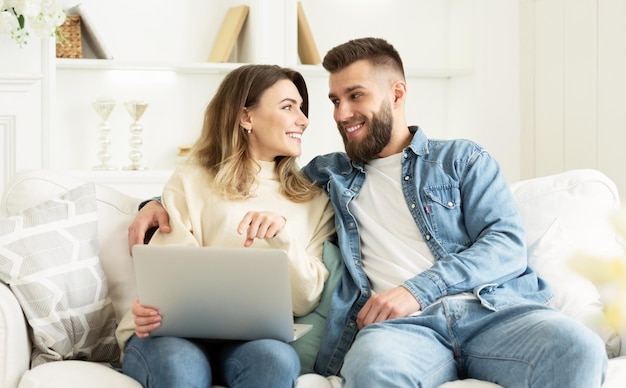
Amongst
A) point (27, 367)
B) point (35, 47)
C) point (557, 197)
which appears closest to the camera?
point (27, 367)

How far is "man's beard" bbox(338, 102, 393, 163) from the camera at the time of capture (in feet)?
8.25

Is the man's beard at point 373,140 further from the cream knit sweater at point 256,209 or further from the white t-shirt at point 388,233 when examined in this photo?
the cream knit sweater at point 256,209

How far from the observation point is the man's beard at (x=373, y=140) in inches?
99.0

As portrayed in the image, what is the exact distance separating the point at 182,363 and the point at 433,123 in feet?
9.01

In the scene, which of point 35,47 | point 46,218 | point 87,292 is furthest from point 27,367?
point 35,47

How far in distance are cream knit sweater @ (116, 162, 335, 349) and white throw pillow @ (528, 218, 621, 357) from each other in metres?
0.59

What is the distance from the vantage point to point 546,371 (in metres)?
1.88

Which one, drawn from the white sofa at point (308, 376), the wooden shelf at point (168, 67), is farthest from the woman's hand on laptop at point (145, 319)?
the wooden shelf at point (168, 67)

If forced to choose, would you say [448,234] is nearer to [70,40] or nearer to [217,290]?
[217,290]

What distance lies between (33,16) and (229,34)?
903 millimetres

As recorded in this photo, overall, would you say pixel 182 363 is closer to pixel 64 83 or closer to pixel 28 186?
pixel 28 186

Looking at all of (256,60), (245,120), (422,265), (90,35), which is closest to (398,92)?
(245,120)

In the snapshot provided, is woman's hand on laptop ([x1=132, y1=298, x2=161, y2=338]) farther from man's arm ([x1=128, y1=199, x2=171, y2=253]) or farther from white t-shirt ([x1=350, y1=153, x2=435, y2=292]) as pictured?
white t-shirt ([x1=350, y1=153, x2=435, y2=292])

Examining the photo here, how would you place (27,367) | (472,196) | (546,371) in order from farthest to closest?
1. (472,196)
2. (27,367)
3. (546,371)
